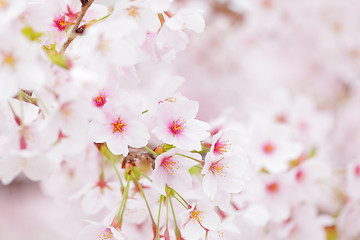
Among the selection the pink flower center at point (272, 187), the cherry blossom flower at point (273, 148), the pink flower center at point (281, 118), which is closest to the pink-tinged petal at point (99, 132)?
the cherry blossom flower at point (273, 148)

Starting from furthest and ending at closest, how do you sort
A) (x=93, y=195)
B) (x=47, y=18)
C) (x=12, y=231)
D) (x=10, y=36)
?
1. (x=12, y=231)
2. (x=93, y=195)
3. (x=47, y=18)
4. (x=10, y=36)

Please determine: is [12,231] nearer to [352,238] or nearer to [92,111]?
[352,238]

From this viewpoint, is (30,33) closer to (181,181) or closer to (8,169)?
(8,169)

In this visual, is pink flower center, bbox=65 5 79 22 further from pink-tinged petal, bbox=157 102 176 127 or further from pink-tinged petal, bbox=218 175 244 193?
pink-tinged petal, bbox=218 175 244 193

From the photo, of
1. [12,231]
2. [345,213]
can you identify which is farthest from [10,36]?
[12,231]

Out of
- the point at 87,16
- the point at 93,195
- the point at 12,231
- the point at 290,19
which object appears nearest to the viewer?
the point at 87,16

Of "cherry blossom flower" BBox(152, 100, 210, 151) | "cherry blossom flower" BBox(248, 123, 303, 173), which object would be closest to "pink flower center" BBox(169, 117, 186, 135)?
"cherry blossom flower" BBox(152, 100, 210, 151)
